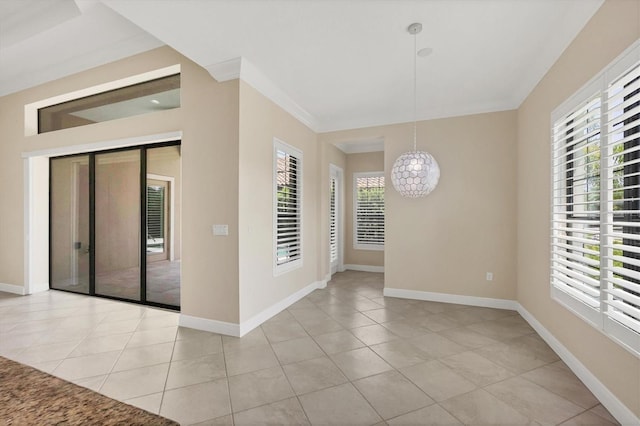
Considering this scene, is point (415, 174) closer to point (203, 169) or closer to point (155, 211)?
point (203, 169)

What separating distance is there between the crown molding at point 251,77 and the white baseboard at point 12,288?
4802 mm

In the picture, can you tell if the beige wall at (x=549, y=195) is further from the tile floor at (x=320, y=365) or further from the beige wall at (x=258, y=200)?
the beige wall at (x=258, y=200)

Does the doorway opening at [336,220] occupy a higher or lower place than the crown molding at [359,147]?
lower

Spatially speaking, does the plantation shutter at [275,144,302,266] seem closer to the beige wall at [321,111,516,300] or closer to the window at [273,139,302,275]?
the window at [273,139,302,275]

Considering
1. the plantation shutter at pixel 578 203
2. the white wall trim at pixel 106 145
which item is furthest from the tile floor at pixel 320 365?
the white wall trim at pixel 106 145

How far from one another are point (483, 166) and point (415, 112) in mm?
1260

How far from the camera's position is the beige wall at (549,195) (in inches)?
70.9

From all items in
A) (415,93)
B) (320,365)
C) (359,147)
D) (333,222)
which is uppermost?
(415,93)

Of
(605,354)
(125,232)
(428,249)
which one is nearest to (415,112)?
(428,249)

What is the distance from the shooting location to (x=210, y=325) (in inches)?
126

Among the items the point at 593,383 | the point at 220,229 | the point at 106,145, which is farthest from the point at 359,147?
the point at 593,383

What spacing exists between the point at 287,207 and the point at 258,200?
731 mm

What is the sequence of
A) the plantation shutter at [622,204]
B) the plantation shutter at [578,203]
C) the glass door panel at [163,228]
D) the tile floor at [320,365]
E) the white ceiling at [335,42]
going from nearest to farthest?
the plantation shutter at [622,204]
the tile floor at [320,365]
the plantation shutter at [578,203]
the white ceiling at [335,42]
the glass door panel at [163,228]

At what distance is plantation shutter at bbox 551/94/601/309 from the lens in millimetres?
2170
